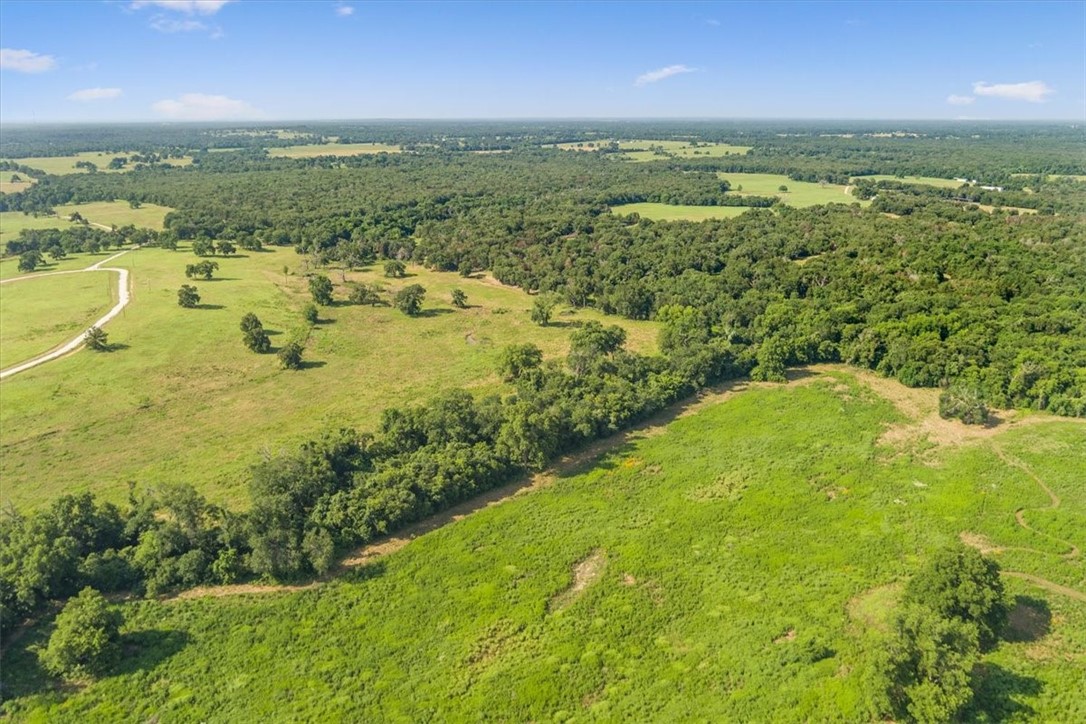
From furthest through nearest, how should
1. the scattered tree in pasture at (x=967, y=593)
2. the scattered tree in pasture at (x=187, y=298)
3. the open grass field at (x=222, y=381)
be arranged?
the scattered tree in pasture at (x=187, y=298), the open grass field at (x=222, y=381), the scattered tree in pasture at (x=967, y=593)

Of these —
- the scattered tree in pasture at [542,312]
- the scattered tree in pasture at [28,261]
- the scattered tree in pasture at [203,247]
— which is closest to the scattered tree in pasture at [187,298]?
the scattered tree in pasture at [203,247]

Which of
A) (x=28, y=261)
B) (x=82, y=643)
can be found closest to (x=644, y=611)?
(x=82, y=643)

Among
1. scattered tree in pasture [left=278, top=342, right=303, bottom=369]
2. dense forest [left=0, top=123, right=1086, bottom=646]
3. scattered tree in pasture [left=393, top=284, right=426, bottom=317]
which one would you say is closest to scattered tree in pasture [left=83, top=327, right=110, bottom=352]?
scattered tree in pasture [left=278, top=342, right=303, bottom=369]

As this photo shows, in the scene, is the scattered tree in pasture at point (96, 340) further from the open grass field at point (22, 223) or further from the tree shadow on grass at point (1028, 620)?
the tree shadow on grass at point (1028, 620)

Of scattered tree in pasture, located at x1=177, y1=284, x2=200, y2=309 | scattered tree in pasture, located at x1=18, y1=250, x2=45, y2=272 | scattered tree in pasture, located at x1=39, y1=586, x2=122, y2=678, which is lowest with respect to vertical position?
scattered tree in pasture, located at x1=39, y1=586, x2=122, y2=678

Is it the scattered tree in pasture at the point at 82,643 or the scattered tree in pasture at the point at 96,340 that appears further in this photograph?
the scattered tree in pasture at the point at 96,340

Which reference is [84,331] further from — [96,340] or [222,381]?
[222,381]

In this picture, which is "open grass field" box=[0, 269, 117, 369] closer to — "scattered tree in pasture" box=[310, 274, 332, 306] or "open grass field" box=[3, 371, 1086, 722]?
"scattered tree in pasture" box=[310, 274, 332, 306]
